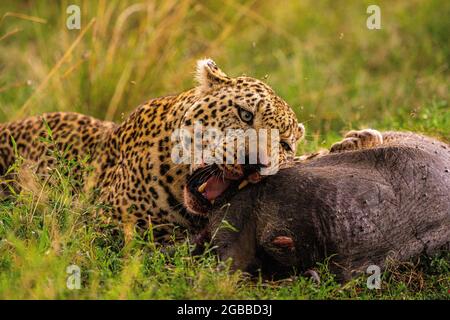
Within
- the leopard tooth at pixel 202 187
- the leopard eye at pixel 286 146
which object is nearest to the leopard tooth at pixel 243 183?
the leopard tooth at pixel 202 187

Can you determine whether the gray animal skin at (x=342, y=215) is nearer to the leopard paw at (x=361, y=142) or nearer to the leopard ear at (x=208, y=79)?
the leopard paw at (x=361, y=142)

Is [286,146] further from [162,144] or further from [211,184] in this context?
[162,144]

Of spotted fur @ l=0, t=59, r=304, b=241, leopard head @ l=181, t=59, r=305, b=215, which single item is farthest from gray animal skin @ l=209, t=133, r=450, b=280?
spotted fur @ l=0, t=59, r=304, b=241

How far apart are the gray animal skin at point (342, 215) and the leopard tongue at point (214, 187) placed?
3.2 inches

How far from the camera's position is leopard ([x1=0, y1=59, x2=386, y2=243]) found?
21.3 ft

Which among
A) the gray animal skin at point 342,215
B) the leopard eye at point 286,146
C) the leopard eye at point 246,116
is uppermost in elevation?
the leopard eye at point 246,116

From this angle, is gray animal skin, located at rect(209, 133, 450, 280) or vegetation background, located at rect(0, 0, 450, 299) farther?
gray animal skin, located at rect(209, 133, 450, 280)

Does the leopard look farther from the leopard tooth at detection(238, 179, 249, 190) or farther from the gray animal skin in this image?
the gray animal skin

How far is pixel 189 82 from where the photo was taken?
11258 mm

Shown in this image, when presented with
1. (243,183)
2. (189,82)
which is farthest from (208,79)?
(189,82)

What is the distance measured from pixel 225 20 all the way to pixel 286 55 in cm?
120

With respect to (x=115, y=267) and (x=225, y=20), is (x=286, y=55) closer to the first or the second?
(x=225, y=20)

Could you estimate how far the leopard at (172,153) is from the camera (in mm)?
6500
